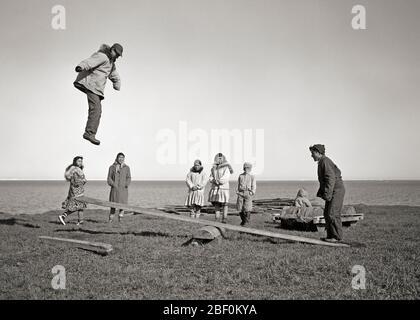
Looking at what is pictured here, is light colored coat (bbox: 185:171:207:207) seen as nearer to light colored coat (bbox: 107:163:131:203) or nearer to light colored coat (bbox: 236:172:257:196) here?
light colored coat (bbox: 236:172:257:196)

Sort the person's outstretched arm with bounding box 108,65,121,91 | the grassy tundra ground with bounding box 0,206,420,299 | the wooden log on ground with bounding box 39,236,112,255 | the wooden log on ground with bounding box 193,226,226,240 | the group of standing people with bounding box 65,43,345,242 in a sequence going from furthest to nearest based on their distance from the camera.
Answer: the wooden log on ground with bounding box 193,226,226,240 → the wooden log on ground with bounding box 39,236,112,255 → the person's outstretched arm with bounding box 108,65,121,91 → the group of standing people with bounding box 65,43,345,242 → the grassy tundra ground with bounding box 0,206,420,299

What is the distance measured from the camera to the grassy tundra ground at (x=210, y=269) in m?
5.08

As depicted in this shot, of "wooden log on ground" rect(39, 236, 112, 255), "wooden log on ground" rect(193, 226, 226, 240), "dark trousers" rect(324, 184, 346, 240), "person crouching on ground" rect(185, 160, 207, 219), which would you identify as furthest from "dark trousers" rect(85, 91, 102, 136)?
"person crouching on ground" rect(185, 160, 207, 219)

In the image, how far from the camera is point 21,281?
5.61m

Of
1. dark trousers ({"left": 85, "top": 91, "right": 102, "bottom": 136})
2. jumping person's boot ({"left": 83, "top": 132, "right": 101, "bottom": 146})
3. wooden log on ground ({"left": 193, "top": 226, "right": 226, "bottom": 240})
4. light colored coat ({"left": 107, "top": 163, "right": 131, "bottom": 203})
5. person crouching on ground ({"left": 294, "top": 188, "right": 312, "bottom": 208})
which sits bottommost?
wooden log on ground ({"left": 193, "top": 226, "right": 226, "bottom": 240})

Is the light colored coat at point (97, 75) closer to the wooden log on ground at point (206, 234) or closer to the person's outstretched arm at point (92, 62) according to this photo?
the person's outstretched arm at point (92, 62)

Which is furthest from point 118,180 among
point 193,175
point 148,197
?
point 148,197

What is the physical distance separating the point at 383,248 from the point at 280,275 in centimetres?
371

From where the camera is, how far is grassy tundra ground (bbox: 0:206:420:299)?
5082 millimetres

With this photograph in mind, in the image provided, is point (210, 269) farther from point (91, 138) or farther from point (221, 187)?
point (221, 187)

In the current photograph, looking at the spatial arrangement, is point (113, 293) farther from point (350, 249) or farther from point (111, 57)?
point (350, 249)

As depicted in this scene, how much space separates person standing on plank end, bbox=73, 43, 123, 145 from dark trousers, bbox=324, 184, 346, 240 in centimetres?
565

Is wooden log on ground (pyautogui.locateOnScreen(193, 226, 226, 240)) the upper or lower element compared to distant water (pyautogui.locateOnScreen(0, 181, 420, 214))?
upper

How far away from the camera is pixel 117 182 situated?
14.0m
